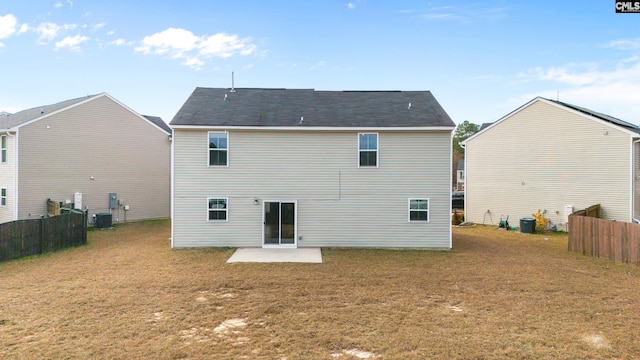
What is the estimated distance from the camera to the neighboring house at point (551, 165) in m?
17.1

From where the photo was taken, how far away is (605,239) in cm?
1226

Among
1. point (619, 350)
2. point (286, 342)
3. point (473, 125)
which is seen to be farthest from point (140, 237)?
point (473, 125)

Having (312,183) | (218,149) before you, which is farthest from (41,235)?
(312,183)

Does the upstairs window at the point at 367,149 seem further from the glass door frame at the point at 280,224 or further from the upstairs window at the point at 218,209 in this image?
the upstairs window at the point at 218,209

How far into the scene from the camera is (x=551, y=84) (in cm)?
2220

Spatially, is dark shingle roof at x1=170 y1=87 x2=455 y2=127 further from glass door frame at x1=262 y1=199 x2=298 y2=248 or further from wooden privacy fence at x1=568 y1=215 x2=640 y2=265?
wooden privacy fence at x1=568 y1=215 x2=640 y2=265

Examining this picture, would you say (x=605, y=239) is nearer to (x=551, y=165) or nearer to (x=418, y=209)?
(x=418, y=209)

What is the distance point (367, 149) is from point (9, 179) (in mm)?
18720

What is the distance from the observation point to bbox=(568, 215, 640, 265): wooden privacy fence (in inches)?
450

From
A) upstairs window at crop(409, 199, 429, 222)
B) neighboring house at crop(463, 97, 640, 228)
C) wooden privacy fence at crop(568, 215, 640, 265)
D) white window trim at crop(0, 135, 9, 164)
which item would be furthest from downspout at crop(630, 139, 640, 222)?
white window trim at crop(0, 135, 9, 164)

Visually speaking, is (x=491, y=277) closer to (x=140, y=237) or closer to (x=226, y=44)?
(x=140, y=237)

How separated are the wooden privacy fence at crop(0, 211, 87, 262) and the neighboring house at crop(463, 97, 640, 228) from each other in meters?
21.6

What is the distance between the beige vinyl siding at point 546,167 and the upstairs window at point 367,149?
37.0ft

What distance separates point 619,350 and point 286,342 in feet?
17.6
